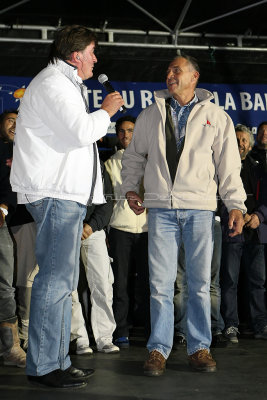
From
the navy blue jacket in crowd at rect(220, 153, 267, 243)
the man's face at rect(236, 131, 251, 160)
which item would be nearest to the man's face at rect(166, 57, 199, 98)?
the navy blue jacket in crowd at rect(220, 153, 267, 243)

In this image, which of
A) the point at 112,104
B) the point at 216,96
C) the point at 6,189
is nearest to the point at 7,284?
the point at 6,189

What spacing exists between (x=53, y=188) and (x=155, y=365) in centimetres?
111

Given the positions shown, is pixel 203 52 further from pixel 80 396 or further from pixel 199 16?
pixel 80 396

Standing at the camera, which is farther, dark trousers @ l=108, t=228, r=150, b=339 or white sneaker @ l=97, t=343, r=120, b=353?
dark trousers @ l=108, t=228, r=150, b=339

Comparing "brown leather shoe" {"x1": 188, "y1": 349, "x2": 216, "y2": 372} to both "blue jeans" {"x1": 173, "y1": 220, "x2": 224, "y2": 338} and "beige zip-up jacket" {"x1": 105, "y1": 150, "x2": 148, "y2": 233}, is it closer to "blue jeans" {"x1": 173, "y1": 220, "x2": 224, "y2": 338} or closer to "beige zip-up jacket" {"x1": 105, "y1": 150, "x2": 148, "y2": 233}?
"blue jeans" {"x1": 173, "y1": 220, "x2": 224, "y2": 338}

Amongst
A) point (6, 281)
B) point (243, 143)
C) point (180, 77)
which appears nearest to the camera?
point (180, 77)

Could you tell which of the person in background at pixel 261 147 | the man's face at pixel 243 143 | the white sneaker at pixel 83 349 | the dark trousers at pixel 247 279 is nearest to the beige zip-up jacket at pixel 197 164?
the white sneaker at pixel 83 349

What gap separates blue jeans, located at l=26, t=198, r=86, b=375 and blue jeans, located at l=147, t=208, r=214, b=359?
68 centimetres

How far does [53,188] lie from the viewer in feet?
9.91

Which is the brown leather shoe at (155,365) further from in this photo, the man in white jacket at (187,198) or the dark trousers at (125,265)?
the dark trousers at (125,265)

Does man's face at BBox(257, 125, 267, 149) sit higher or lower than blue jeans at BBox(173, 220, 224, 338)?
higher

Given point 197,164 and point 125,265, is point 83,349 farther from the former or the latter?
point 197,164

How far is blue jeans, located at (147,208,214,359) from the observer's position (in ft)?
11.7

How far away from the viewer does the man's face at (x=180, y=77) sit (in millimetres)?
3711
